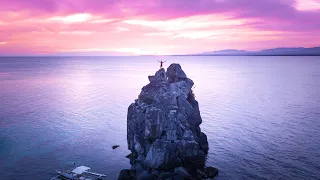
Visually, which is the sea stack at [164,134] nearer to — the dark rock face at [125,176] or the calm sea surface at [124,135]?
the dark rock face at [125,176]

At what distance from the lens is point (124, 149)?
221 ft

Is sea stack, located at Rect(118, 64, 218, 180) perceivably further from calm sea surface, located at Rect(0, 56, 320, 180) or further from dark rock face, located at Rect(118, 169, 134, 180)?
calm sea surface, located at Rect(0, 56, 320, 180)

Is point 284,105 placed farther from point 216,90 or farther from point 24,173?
point 24,173

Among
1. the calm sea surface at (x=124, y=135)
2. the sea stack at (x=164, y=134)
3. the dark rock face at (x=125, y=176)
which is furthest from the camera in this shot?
the calm sea surface at (x=124, y=135)

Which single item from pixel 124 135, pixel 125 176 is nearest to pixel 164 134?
pixel 125 176

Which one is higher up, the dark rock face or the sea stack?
the sea stack

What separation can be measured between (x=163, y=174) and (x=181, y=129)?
10.1 meters

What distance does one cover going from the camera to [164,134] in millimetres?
53938

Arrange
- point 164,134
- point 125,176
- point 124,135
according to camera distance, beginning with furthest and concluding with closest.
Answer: point 124,135
point 164,134
point 125,176

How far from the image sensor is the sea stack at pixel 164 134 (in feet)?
164

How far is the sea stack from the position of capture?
49906 mm

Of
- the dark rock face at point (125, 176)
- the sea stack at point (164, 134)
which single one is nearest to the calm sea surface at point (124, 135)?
the dark rock face at point (125, 176)

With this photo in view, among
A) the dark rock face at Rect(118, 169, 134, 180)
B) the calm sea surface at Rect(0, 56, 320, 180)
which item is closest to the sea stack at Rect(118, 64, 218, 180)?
the dark rock face at Rect(118, 169, 134, 180)

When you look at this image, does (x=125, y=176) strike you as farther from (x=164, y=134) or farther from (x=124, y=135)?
(x=124, y=135)
